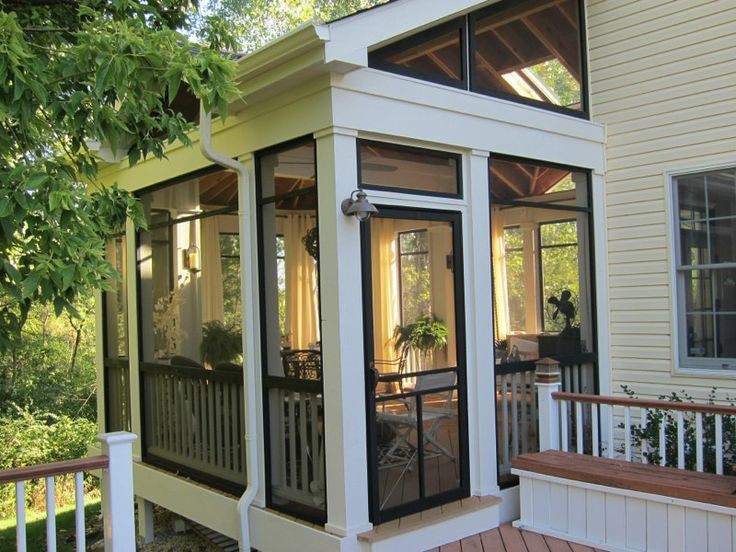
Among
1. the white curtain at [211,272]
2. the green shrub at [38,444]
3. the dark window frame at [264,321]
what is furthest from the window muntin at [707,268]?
the green shrub at [38,444]

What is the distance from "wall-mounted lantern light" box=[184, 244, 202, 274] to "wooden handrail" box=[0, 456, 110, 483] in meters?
2.56

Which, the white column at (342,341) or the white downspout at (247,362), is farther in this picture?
the white downspout at (247,362)

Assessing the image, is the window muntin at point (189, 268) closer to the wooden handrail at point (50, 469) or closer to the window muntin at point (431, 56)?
the window muntin at point (431, 56)

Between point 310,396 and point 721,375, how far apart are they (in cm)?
313

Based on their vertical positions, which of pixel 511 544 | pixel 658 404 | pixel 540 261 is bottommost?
pixel 511 544

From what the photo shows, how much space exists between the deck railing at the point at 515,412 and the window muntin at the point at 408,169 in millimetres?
1376

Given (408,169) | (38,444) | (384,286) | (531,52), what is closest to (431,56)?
(408,169)

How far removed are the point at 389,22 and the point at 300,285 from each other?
1678 millimetres

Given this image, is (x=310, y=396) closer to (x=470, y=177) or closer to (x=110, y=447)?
(x=110, y=447)

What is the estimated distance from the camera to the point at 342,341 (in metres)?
4.03

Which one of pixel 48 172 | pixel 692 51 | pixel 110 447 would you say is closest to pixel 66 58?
pixel 48 172

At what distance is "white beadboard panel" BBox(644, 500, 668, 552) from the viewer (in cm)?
396

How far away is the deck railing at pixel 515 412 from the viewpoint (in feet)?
16.4

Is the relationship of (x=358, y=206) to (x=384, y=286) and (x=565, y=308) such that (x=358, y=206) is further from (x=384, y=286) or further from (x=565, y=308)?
(x=565, y=308)
